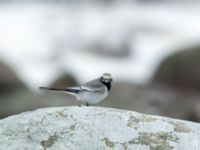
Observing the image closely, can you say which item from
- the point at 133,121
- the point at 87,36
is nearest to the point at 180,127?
the point at 133,121

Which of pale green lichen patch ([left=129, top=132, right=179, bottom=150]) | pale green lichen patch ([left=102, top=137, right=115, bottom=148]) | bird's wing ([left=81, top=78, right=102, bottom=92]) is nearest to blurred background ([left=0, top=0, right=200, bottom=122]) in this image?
bird's wing ([left=81, top=78, right=102, bottom=92])

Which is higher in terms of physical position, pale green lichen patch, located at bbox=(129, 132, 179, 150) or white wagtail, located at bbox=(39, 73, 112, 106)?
pale green lichen patch, located at bbox=(129, 132, 179, 150)

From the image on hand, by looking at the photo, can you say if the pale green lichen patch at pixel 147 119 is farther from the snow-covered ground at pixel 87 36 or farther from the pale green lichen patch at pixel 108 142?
the snow-covered ground at pixel 87 36

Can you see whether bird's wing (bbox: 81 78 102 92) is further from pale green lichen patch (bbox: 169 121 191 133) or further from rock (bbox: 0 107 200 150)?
pale green lichen patch (bbox: 169 121 191 133)

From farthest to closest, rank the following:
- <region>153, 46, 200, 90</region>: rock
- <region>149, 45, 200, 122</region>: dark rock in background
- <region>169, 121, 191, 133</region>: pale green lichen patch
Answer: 1. <region>153, 46, 200, 90</region>: rock
2. <region>149, 45, 200, 122</region>: dark rock in background
3. <region>169, 121, 191, 133</region>: pale green lichen patch

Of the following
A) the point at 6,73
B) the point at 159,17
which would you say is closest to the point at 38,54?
the point at 6,73

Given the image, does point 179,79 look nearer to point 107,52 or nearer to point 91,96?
point 107,52

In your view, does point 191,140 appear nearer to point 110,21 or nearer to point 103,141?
point 103,141
